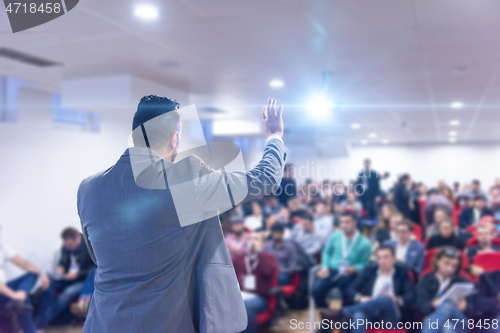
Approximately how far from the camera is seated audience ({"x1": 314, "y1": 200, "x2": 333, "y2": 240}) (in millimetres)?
4156

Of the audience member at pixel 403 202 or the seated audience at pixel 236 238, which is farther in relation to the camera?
the audience member at pixel 403 202

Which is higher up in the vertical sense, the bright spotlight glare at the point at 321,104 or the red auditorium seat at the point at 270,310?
the bright spotlight glare at the point at 321,104

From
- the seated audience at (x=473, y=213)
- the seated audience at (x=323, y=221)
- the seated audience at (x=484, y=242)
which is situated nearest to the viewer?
the seated audience at (x=484, y=242)

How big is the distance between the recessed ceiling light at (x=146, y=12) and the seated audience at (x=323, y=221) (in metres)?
2.69

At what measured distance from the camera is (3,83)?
3986 mm

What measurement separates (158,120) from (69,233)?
3218 mm

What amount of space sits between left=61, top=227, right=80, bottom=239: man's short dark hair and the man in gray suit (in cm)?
296

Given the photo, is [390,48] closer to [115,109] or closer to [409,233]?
[409,233]

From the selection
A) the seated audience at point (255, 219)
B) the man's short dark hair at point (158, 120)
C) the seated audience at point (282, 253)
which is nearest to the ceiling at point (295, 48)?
the man's short dark hair at point (158, 120)

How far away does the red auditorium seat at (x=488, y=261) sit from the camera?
288 cm

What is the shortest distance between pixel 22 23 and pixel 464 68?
334 cm

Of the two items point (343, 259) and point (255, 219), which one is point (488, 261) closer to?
Answer: point (343, 259)

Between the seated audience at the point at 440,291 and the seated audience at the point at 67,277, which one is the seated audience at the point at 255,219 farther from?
the seated audience at the point at 440,291

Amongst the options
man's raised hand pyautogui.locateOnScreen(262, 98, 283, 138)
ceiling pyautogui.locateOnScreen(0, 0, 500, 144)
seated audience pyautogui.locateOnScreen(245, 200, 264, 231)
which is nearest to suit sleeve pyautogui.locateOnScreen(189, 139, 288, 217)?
man's raised hand pyautogui.locateOnScreen(262, 98, 283, 138)
